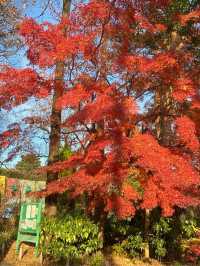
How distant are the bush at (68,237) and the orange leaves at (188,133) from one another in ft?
12.1

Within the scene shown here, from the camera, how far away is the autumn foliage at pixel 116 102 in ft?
36.1

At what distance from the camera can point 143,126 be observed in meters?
13.2

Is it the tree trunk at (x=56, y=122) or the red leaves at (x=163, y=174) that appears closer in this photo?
the red leaves at (x=163, y=174)

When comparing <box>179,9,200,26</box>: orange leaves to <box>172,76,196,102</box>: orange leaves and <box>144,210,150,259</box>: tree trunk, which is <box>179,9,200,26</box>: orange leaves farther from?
<box>144,210,150,259</box>: tree trunk

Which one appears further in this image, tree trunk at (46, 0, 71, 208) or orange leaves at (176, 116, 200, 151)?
tree trunk at (46, 0, 71, 208)

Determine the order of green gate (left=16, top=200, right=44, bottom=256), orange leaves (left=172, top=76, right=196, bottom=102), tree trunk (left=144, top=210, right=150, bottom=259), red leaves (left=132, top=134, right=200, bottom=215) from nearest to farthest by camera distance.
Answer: red leaves (left=132, top=134, right=200, bottom=215)
orange leaves (left=172, top=76, right=196, bottom=102)
green gate (left=16, top=200, right=44, bottom=256)
tree trunk (left=144, top=210, right=150, bottom=259)

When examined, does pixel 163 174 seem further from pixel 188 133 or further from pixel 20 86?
pixel 20 86

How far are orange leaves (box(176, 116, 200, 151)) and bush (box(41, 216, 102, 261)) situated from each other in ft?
12.1

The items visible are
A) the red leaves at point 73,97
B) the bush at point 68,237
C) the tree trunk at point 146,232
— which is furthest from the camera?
the tree trunk at point 146,232

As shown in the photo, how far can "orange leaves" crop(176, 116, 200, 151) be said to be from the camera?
11.2 meters

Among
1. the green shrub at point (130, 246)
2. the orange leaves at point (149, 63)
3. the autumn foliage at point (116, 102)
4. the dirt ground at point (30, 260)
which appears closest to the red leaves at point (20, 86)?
the autumn foliage at point (116, 102)

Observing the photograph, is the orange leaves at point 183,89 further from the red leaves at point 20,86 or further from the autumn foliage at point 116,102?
the red leaves at point 20,86

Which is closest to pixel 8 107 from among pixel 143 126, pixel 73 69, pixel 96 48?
pixel 73 69

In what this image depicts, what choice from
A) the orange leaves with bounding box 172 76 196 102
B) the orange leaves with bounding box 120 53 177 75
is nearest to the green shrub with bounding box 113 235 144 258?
the orange leaves with bounding box 172 76 196 102
